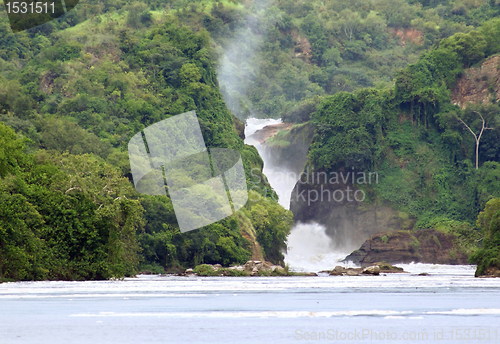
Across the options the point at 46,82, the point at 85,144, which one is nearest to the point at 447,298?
the point at 85,144

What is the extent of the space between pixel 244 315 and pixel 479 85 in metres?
105

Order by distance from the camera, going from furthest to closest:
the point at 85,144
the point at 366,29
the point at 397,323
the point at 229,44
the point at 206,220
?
the point at 366,29, the point at 229,44, the point at 85,144, the point at 206,220, the point at 397,323

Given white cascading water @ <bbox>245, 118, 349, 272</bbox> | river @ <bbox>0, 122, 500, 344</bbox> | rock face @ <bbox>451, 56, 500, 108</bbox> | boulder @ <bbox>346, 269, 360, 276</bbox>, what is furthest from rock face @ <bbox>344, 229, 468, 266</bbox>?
river @ <bbox>0, 122, 500, 344</bbox>

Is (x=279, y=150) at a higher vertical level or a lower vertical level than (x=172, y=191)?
lower

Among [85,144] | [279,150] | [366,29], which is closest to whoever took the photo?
[85,144]

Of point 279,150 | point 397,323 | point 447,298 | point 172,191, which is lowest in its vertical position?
point 279,150

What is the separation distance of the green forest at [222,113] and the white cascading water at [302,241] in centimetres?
924

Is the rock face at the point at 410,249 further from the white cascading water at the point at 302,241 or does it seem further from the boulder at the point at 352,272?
the boulder at the point at 352,272

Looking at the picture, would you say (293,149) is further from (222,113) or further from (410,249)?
(410,249)

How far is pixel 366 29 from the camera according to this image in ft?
618

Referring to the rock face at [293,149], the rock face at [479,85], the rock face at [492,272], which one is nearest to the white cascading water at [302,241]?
the rock face at [293,149]

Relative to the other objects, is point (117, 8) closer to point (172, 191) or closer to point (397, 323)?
point (172, 191)

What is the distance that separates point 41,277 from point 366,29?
495ft

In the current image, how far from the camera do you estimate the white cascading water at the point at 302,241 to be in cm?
11531
